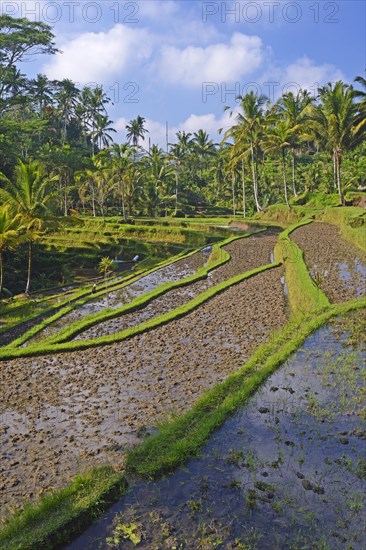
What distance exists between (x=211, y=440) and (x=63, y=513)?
254 centimetres

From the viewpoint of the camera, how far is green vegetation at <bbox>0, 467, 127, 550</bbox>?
17.2 ft

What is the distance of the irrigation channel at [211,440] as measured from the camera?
17.7 ft

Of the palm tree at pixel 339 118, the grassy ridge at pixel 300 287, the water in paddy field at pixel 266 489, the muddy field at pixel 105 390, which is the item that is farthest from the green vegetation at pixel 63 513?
the palm tree at pixel 339 118

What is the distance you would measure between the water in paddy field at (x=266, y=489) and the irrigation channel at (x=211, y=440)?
0.02 m

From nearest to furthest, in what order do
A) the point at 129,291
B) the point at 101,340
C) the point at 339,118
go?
the point at 101,340
the point at 129,291
the point at 339,118

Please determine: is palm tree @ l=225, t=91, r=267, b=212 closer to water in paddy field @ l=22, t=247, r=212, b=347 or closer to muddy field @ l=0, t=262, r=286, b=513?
water in paddy field @ l=22, t=247, r=212, b=347

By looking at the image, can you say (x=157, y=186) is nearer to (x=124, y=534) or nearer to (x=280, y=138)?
(x=280, y=138)

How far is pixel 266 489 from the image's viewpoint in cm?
584

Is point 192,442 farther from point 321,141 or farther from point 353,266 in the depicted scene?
point 321,141

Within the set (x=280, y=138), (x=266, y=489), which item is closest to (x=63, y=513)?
(x=266, y=489)

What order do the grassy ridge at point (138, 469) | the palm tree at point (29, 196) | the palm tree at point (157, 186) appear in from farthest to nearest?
the palm tree at point (157, 186) < the palm tree at point (29, 196) < the grassy ridge at point (138, 469)

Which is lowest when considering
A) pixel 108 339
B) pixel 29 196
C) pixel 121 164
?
pixel 108 339

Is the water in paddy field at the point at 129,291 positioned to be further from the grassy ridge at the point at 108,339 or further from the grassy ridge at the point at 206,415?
the grassy ridge at the point at 206,415

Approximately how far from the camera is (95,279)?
84.7 ft
